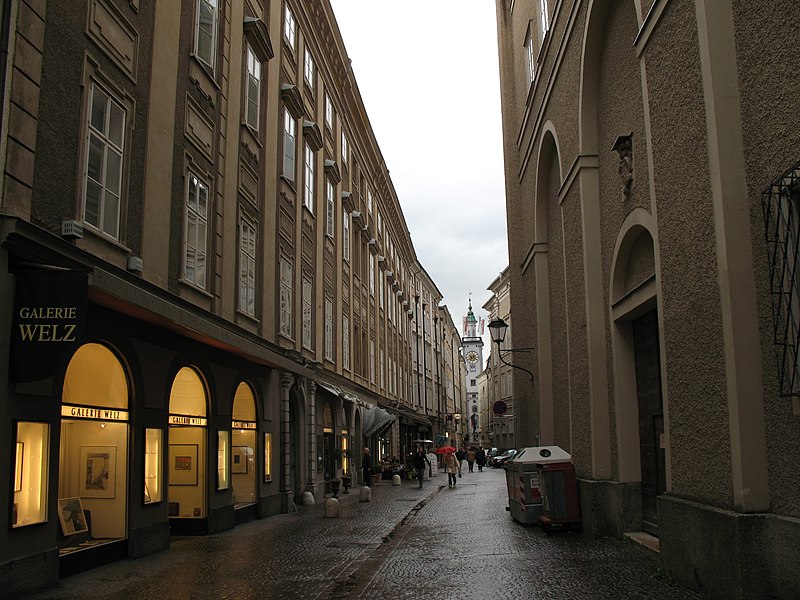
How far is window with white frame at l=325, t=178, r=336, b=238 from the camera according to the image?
92.8 feet

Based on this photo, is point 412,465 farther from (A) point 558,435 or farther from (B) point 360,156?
(A) point 558,435

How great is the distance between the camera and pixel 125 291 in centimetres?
1049

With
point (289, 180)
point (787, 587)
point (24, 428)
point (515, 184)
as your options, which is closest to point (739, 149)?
point (787, 587)

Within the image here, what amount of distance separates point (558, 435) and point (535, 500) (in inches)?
163

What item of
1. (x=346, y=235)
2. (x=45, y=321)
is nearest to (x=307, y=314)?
(x=346, y=235)

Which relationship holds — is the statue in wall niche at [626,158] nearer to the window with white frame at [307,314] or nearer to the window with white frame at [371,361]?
the window with white frame at [307,314]

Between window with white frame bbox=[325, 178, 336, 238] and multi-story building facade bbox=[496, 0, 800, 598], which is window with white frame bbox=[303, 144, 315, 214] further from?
multi-story building facade bbox=[496, 0, 800, 598]

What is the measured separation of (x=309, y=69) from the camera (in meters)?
26.9

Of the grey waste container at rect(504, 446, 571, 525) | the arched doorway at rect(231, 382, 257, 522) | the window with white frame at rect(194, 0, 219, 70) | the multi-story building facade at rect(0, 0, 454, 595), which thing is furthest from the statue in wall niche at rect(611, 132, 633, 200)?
the arched doorway at rect(231, 382, 257, 522)

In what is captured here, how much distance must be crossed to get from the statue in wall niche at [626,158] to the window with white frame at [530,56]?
1103cm

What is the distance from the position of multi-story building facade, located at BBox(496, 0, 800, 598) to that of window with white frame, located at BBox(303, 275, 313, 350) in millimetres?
10508

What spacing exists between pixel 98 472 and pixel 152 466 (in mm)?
1453

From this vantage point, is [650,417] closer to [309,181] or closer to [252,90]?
[252,90]

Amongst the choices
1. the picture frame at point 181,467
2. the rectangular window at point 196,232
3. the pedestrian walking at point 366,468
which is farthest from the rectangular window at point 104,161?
the pedestrian walking at point 366,468
